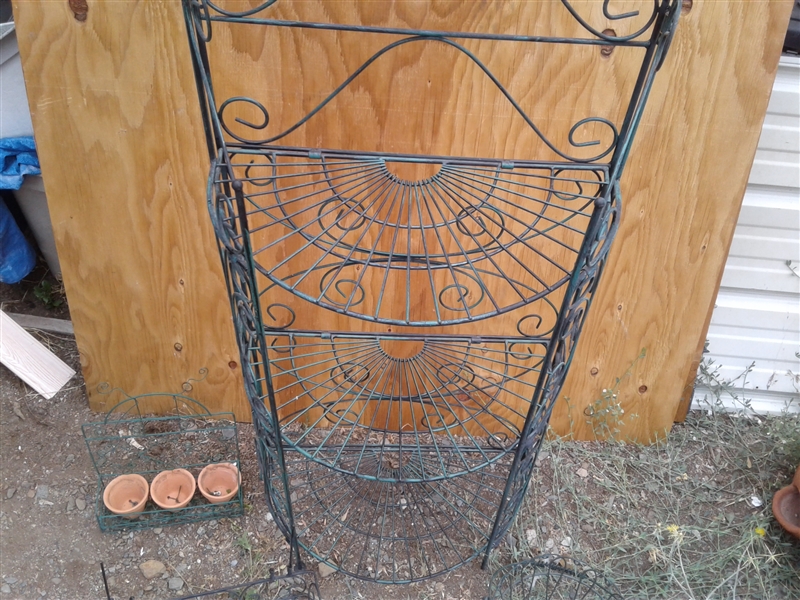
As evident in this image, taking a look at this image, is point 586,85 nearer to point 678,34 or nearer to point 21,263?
point 678,34

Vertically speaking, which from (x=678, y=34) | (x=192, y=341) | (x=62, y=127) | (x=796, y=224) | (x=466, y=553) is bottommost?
(x=466, y=553)

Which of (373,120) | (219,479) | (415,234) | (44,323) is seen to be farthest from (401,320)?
(44,323)

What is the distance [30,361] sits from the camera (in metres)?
1.89

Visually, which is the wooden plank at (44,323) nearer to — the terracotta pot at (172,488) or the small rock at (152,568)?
the terracotta pot at (172,488)

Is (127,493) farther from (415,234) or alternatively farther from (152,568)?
(415,234)

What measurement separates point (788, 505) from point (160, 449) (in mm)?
1693

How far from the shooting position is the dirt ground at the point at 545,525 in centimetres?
153

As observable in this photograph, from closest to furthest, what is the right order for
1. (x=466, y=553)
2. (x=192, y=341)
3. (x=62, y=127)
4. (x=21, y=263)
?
(x=62, y=127) < (x=466, y=553) < (x=192, y=341) < (x=21, y=263)

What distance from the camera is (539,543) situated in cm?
162

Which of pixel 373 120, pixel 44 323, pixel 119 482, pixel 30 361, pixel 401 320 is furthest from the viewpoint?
pixel 44 323

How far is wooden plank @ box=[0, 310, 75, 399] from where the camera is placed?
1874 mm

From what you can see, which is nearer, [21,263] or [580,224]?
[580,224]

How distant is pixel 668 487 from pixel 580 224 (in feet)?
2.67

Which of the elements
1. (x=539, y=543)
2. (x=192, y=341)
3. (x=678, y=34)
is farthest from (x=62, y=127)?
(x=539, y=543)
